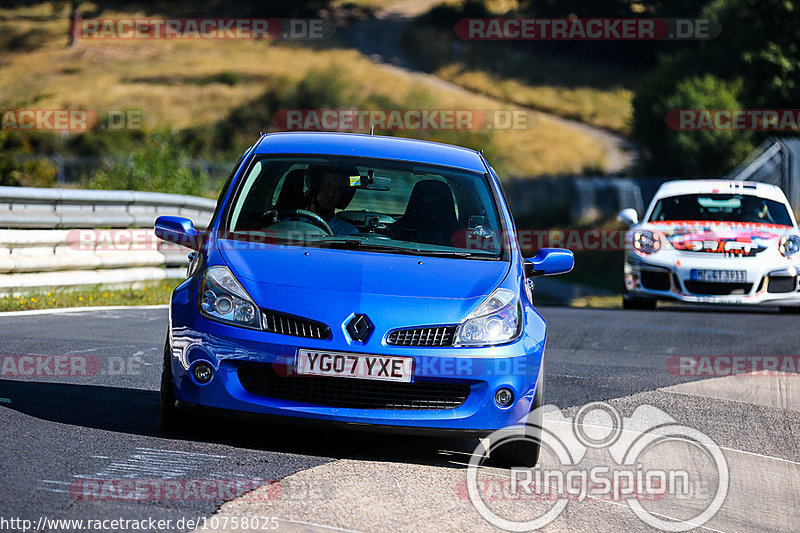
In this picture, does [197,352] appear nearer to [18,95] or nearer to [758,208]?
[758,208]

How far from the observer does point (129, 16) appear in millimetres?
87625

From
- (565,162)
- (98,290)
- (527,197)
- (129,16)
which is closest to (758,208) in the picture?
(98,290)

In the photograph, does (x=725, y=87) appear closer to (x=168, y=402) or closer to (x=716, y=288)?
(x=716, y=288)

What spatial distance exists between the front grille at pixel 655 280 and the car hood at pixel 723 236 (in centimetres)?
37

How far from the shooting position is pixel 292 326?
5742 mm

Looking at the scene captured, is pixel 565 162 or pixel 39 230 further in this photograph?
pixel 565 162

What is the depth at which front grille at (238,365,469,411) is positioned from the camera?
18.9 feet

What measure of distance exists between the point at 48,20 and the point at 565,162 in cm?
4478

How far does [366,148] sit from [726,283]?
8.15m

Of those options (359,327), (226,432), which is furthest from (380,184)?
(226,432)

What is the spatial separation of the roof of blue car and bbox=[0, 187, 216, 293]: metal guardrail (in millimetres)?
5284

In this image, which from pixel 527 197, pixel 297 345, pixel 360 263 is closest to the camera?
pixel 297 345

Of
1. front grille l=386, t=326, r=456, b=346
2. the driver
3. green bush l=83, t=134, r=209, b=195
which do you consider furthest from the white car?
front grille l=386, t=326, r=456, b=346

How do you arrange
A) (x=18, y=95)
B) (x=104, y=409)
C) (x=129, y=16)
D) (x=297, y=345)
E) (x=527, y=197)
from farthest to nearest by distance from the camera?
(x=129, y=16), (x=18, y=95), (x=527, y=197), (x=104, y=409), (x=297, y=345)
